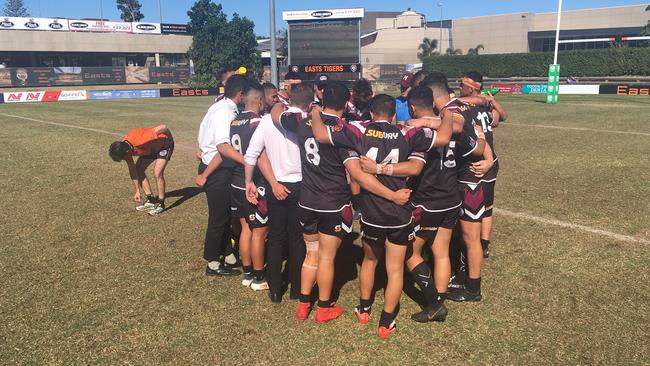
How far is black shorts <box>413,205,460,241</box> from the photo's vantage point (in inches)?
172

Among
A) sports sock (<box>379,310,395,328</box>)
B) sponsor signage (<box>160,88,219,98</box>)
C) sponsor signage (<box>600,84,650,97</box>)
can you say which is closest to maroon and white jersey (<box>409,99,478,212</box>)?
sports sock (<box>379,310,395,328</box>)

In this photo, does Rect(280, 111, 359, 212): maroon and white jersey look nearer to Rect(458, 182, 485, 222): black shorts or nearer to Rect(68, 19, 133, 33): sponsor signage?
Rect(458, 182, 485, 222): black shorts

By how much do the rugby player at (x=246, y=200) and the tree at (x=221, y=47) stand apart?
5965 centimetres

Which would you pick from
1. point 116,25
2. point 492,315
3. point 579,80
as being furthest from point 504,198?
point 116,25

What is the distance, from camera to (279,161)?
4.58 meters

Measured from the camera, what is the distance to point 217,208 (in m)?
5.41

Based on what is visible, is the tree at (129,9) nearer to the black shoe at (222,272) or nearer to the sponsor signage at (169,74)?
the sponsor signage at (169,74)

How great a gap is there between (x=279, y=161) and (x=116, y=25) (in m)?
78.4

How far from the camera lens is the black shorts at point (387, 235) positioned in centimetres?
400

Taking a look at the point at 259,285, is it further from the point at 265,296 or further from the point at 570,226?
the point at 570,226

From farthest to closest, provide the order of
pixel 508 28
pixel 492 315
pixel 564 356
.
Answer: pixel 508 28
pixel 492 315
pixel 564 356

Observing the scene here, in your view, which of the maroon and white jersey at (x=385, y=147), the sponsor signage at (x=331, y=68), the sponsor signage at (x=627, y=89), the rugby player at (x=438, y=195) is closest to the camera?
the maroon and white jersey at (x=385, y=147)

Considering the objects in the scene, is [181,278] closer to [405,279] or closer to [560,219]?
[405,279]

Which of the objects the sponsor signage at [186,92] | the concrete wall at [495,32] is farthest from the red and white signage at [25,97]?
the concrete wall at [495,32]
